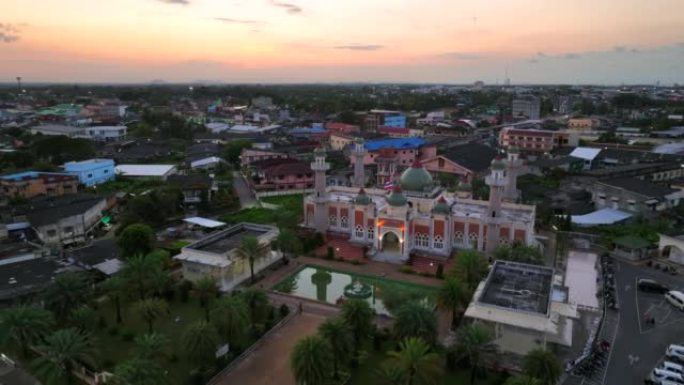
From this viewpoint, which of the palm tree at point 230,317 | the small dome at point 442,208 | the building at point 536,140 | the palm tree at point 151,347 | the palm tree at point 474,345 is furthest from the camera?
the building at point 536,140

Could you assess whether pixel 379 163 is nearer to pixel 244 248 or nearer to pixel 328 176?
pixel 328 176

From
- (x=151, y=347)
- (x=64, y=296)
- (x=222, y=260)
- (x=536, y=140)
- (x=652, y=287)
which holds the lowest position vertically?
(x=652, y=287)

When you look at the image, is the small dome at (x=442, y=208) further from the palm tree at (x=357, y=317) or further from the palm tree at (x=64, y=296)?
the palm tree at (x=64, y=296)

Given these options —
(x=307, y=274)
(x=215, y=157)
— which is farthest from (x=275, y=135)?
(x=307, y=274)

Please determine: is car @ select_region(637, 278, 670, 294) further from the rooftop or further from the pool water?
the pool water

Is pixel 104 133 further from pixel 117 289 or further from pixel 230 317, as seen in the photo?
pixel 230 317

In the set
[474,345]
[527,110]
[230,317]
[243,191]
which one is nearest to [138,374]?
[230,317]

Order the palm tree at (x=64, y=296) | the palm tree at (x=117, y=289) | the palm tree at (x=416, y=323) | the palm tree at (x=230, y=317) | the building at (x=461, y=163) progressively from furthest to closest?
the building at (x=461, y=163), the palm tree at (x=117, y=289), the palm tree at (x=64, y=296), the palm tree at (x=230, y=317), the palm tree at (x=416, y=323)

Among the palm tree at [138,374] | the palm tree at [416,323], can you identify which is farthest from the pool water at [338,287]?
the palm tree at [138,374]
